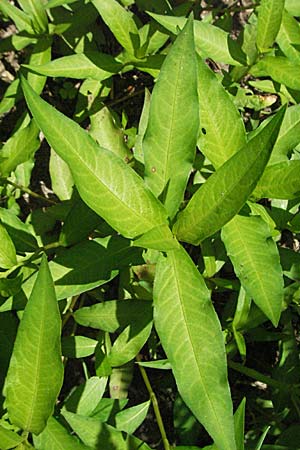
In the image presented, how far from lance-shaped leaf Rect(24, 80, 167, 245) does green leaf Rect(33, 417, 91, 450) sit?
0.60 metres

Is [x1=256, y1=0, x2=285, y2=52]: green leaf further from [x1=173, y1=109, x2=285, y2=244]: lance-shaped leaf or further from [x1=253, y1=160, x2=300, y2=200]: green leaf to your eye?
[x1=173, y1=109, x2=285, y2=244]: lance-shaped leaf

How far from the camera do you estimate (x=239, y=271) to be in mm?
1806

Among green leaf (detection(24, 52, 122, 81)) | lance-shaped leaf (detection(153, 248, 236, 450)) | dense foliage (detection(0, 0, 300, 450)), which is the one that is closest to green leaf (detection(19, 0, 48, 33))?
dense foliage (detection(0, 0, 300, 450))

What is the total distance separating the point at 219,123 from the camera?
73.2 inches

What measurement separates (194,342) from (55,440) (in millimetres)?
505

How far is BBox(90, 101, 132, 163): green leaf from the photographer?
8.26 feet

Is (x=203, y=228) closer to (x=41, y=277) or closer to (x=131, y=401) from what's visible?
(x=41, y=277)

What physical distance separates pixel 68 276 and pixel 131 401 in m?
1.16

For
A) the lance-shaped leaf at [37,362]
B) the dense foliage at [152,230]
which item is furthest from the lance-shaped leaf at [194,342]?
the lance-shaped leaf at [37,362]

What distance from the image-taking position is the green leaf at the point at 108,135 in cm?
252

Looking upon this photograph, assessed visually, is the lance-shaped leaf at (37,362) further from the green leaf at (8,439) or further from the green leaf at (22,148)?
the green leaf at (22,148)

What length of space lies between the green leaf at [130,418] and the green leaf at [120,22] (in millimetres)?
1362

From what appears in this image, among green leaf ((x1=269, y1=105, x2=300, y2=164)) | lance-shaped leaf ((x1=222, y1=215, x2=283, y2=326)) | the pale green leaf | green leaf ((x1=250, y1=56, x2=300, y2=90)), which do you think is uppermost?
green leaf ((x1=250, y1=56, x2=300, y2=90))

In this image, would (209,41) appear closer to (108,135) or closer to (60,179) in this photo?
(108,135)
